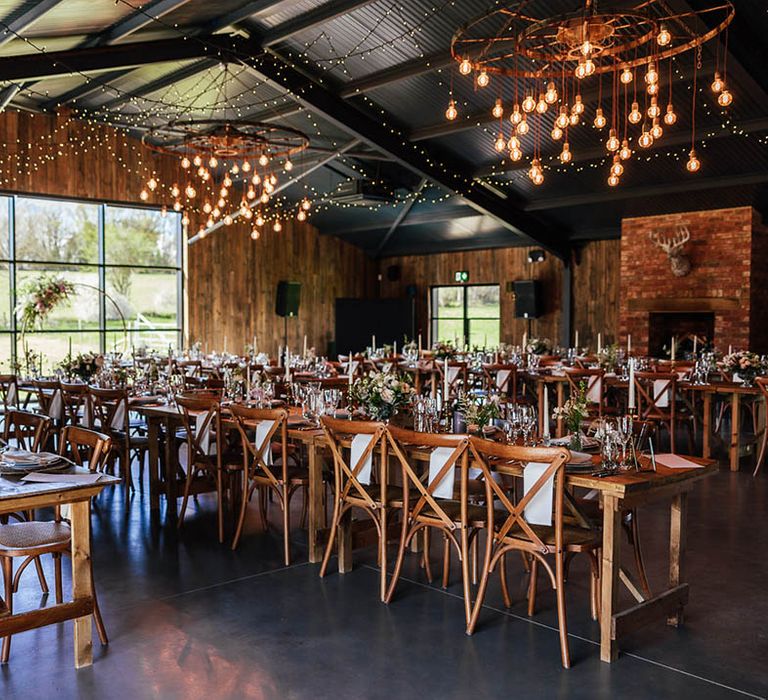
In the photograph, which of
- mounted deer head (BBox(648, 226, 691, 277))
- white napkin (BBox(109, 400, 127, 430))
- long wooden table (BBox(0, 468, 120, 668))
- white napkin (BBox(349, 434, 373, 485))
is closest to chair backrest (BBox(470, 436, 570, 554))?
white napkin (BBox(349, 434, 373, 485))

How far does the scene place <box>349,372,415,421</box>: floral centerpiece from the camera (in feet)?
16.3

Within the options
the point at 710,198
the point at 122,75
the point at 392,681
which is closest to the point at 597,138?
the point at 710,198

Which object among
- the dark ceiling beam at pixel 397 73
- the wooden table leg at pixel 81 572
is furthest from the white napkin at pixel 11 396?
the dark ceiling beam at pixel 397 73

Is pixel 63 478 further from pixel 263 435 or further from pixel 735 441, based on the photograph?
pixel 735 441

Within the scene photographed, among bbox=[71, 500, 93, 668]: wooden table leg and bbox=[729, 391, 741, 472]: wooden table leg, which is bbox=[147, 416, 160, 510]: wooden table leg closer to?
bbox=[71, 500, 93, 668]: wooden table leg

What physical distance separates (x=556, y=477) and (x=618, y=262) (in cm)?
1203

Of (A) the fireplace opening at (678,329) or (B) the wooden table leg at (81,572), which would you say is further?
(A) the fireplace opening at (678,329)

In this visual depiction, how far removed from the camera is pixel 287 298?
56.7ft

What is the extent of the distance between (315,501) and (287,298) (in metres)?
12.6

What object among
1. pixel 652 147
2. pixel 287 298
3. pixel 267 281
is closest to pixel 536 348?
pixel 652 147

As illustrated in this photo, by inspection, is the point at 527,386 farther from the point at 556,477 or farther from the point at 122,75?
the point at 556,477

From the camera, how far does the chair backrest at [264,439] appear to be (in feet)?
16.5

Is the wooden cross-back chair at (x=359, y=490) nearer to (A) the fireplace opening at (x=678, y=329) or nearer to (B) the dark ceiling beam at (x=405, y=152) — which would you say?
(B) the dark ceiling beam at (x=405, y=152)

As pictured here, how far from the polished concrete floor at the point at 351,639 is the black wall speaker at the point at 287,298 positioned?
12193mm
